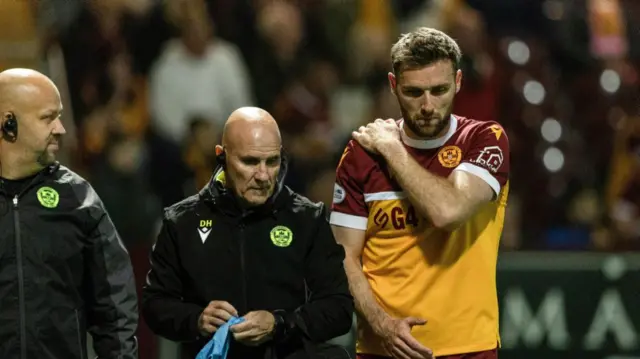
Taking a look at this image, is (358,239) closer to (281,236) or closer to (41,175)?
(281,236)

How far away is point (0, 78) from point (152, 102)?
15.6 ft

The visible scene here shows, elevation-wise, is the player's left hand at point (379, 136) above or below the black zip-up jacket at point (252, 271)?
above

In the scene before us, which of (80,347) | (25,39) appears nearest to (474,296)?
(80,347)

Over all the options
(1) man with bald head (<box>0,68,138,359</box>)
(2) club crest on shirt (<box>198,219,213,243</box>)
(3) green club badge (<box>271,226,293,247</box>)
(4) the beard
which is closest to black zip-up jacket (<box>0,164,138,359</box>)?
(1) man with bald head (<box>0,68,138,359</box>)

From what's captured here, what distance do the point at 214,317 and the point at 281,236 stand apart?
15.4 inches

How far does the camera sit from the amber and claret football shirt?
4.93 m

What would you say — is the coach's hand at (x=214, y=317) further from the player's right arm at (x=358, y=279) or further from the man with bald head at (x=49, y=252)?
the player's right arm at (x=358, y=279)

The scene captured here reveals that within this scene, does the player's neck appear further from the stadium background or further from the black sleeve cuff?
the stadium background

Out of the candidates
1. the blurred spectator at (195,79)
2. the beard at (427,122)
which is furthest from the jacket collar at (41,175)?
the blurred spectator at (195,79)

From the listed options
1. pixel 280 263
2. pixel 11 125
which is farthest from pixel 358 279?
pixel 11 125

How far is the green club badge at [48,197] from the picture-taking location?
178 inches

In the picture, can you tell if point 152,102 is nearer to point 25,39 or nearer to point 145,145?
point 145,145

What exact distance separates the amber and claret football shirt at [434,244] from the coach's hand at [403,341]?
12 cm

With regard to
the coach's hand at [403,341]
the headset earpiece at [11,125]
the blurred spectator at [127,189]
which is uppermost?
the headset earpiece at [11,125]
